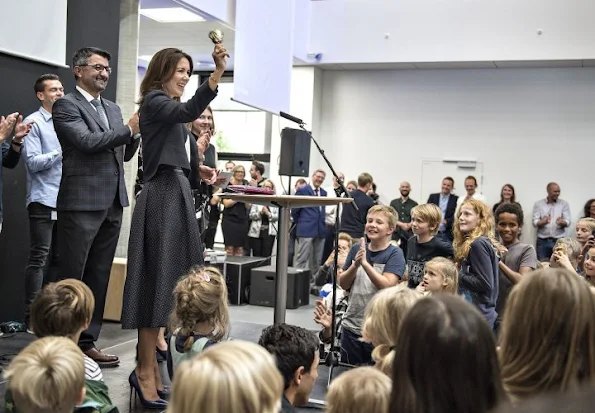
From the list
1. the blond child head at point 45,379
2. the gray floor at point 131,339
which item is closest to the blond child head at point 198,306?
the gray floor at point 131,339

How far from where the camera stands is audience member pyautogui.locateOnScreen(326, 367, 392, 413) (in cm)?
140

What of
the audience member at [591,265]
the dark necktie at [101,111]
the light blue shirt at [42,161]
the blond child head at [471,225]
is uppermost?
the dark necktie at [101,111]

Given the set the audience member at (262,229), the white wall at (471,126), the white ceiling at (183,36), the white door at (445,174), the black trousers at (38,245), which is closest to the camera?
the black trousers at (38,245)

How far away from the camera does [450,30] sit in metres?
9.34

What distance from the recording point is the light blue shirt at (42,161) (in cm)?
402

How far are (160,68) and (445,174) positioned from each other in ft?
25.5

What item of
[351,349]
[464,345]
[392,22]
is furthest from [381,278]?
[392,22]

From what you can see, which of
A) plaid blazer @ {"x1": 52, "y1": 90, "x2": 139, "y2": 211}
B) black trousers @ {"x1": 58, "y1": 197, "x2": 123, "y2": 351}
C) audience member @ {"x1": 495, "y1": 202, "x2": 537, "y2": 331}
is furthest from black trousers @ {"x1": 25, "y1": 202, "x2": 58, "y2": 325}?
audience member @ {"x1": 495, "y1": 202, "x2": 537, "y2": 331}

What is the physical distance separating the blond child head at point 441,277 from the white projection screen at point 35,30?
112 inches

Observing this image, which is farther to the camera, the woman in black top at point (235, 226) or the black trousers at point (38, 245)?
the woman in black top at point (235, 226)

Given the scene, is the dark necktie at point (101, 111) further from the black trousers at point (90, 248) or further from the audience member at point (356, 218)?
the audience member at point (356, 218)

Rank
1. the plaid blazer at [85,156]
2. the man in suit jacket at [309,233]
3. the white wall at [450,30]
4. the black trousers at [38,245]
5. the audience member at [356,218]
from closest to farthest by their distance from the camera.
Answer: the plaid blazer at [85,156] → the black trousers at [38,245] → the audience member at [356,218] → the man in suit jacket at [309,233] → the white wall at [450,30]

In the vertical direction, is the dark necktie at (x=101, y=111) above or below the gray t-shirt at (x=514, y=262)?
above

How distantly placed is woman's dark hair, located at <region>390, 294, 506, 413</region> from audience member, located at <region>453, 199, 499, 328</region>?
7.42ft
